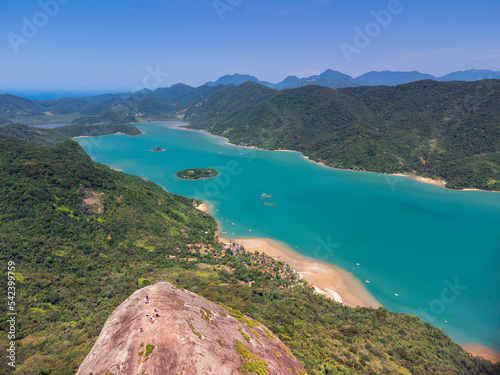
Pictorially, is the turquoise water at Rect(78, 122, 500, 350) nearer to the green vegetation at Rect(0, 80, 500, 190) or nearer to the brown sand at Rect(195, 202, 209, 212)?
the brown sand at Rect(195, 202, 209, 212)

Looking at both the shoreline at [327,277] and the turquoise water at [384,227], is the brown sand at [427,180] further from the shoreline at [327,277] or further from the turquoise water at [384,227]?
the shoreline at [327,277]

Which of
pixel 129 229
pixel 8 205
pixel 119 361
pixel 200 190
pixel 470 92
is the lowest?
pixel 200 190

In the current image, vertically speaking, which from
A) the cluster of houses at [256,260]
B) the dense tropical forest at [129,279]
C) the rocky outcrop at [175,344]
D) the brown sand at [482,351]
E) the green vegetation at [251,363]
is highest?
the rocky outcrop at [175,344]

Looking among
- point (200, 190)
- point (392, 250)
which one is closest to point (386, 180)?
point (392, 250)

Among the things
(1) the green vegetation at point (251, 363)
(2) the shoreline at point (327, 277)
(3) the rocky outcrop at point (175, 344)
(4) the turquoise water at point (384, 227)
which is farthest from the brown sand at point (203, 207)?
(1) the green vegetation at point (251, 363)

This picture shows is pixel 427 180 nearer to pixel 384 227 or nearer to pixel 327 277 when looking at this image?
pixel 384 227

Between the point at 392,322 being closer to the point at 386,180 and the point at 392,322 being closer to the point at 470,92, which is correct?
the point at 386,180

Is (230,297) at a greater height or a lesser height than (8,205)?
lesser
